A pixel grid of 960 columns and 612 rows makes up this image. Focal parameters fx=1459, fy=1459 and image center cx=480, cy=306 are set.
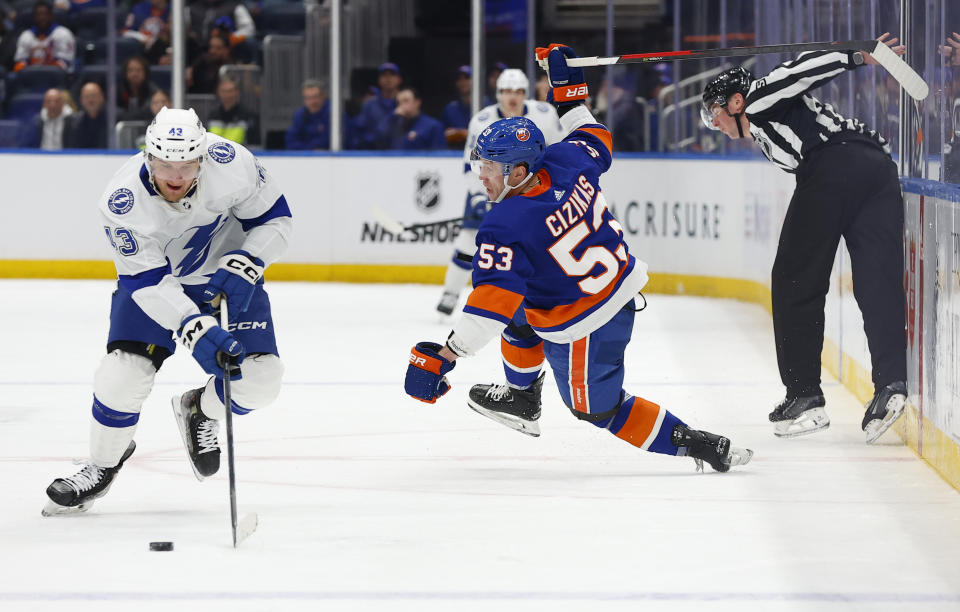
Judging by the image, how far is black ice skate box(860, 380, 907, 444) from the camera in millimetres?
4242

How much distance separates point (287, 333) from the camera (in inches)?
281

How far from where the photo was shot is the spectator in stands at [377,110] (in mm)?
9898

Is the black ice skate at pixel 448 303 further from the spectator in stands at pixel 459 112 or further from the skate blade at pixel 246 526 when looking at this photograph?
the skate blade at pixel 246 526

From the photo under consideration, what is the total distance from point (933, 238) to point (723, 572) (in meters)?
1.54

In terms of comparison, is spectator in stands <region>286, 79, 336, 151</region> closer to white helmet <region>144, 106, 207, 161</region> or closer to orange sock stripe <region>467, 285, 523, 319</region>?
orange sock stripe <region>467, 285, 523, 319</region>

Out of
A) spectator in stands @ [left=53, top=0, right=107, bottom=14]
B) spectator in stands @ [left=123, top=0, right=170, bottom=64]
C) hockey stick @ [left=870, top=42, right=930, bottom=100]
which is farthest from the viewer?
spectator in stands @ [left=53, top=0, right=107, bottom=14]

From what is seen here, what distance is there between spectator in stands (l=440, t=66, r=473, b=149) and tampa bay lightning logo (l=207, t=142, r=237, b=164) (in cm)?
634

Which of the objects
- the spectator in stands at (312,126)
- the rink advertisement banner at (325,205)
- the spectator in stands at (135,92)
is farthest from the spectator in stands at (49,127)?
the spectator in stands at (312,126)

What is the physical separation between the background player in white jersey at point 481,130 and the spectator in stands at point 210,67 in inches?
120

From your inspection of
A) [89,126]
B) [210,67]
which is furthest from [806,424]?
[89,126]

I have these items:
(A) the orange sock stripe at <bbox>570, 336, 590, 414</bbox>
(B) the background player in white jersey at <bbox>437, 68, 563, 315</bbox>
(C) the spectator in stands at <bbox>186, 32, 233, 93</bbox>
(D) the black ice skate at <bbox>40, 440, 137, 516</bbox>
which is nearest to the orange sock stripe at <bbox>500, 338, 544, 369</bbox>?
(A) the orange sock stripe at <bbox>570, 336, 590, 414</bbox>

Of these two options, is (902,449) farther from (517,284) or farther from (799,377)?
(517,284)

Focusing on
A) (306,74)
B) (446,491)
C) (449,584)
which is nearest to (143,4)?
(306,74)

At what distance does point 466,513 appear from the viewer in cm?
352
